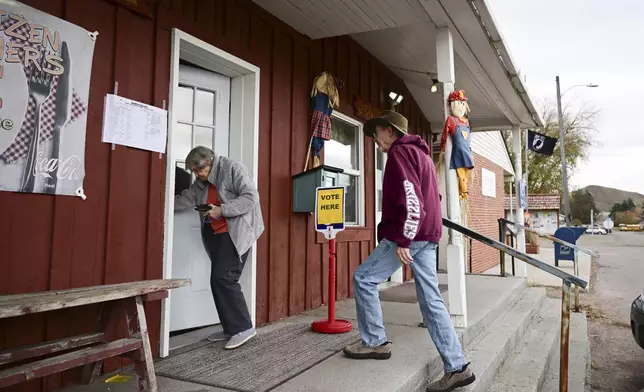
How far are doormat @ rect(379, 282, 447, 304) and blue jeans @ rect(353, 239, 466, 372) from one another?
217 centimetres

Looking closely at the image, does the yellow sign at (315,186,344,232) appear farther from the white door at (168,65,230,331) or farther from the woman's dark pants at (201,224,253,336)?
the white door at (168,65,230,331)

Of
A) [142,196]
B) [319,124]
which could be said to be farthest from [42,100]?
[319,124]

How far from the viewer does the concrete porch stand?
2469 mm

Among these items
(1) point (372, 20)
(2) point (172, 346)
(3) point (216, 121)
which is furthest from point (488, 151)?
(2) point (172, 346)

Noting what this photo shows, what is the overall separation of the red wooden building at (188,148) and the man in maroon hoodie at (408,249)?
4.36 feet

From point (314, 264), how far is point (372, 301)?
1.94m

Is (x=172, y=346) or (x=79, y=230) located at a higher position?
(x=79, y=230)

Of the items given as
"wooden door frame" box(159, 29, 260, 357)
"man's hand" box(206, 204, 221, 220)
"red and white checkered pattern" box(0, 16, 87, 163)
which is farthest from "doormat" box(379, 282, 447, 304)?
"red and white checkered pattern" box(0, 16, 87, 163)

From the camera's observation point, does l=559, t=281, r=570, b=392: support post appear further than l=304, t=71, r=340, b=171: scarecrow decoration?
No

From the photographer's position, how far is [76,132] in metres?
2.59

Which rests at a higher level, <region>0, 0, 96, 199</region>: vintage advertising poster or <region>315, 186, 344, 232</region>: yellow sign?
<region>0, 0, 96, 199</region>: vintage advertising poster

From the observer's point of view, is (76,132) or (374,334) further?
(374,334)

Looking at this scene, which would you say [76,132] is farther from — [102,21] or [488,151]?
[488,151]

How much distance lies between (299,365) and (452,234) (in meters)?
1.78
